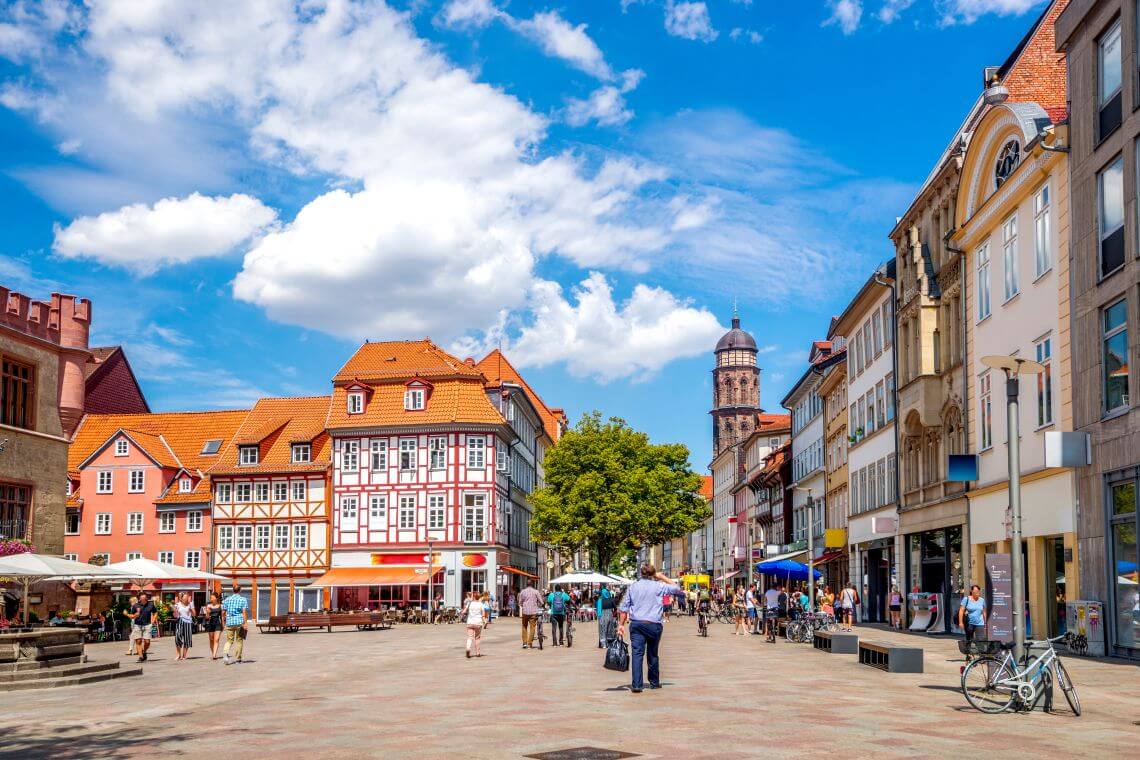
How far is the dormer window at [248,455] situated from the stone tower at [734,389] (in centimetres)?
11987

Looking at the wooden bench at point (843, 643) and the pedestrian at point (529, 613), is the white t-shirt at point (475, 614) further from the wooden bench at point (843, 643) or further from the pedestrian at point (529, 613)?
the wooden bench at point (843, 643)

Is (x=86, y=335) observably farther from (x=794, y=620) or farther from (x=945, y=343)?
(x=945, y=343)

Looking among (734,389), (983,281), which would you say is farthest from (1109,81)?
(734,389)

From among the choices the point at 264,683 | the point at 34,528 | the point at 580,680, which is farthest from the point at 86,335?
the point at 580,680

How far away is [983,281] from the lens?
1468 inches

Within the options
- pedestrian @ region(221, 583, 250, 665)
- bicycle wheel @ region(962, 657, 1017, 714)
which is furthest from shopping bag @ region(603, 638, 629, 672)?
pedestrian @ region(221, 583, 250, 665)

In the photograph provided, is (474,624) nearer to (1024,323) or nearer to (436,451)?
(1024,323)

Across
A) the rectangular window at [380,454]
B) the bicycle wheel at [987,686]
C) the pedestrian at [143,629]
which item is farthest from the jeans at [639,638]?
the rectangular window at [380,454]

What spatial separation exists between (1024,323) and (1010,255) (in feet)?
8.26

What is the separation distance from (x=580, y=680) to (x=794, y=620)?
60.2 feet

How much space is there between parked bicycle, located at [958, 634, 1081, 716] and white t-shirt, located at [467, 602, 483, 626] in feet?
54.3

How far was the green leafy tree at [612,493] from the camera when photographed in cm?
7725

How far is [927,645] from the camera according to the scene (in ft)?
108

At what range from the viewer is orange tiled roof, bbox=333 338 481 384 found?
7681 centimetres
